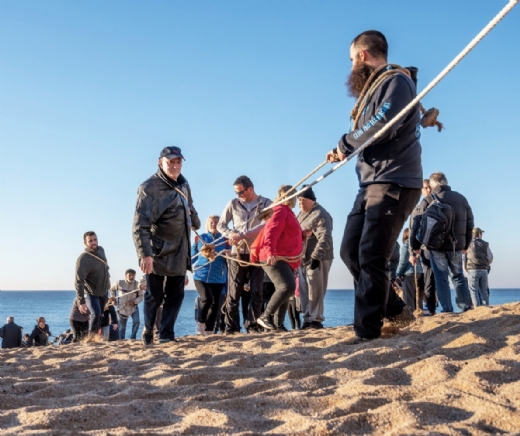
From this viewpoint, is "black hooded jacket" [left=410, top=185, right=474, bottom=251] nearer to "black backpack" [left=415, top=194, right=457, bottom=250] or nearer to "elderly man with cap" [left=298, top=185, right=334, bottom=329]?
"black backpack" [left=415, top=194, right=457, bottom=250]

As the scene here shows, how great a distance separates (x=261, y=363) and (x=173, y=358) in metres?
0.84

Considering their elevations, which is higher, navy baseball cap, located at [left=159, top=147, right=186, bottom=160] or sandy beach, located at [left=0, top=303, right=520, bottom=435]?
navy baseball cap, located at [left=159, top=147, right=186, bottom=160]

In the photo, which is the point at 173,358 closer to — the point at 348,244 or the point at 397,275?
the point at 348,244

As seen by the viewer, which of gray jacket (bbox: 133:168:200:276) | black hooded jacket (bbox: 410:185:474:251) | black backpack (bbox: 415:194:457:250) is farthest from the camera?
black hooded jacket (bbox: 410:185:474:251)

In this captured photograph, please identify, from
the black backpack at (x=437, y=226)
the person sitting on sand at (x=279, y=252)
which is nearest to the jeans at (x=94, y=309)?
the person sitting on sand at (x=279, y=252)

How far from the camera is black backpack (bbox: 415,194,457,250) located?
6.54 metres

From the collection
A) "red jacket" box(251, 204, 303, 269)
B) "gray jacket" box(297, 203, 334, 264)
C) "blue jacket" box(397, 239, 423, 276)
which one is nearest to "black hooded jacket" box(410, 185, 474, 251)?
"gray jacket" box(297, 203, 334, 264)

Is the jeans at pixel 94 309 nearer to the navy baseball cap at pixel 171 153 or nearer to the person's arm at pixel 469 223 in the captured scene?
the navy baseball cap at pixel 171 153

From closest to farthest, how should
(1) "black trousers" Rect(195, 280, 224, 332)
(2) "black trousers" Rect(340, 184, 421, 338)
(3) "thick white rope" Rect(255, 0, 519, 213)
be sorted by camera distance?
(3) "thick white rope" Rect(255, 0, 519, 213) → (2) "black trousers" Rect(340, 184, 421, 338) → (1) "black trousers" Rect(195, 280, 224, 332)

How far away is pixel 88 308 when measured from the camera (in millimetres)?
8438

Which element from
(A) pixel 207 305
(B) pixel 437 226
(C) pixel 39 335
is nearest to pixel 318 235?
(B) pixel 437 226

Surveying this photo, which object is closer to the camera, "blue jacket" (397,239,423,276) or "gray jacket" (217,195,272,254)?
"gray jacket" (217,195,272,254)

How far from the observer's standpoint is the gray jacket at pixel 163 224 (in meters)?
5.50

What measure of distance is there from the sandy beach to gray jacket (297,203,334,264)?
7.73 feet
